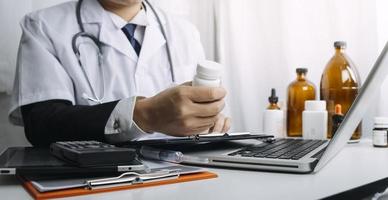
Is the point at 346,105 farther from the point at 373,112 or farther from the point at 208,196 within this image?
the point at 208,196

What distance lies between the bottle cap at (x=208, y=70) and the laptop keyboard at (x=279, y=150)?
0.15 metres

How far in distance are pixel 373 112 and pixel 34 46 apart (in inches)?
39.8

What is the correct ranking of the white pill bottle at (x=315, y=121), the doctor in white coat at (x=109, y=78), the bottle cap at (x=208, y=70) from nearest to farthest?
the bottle cap at (x=208, y=70) < the doctor in white coat at (x=109, y=78) < the white pill bottle at (x=315, y=121)

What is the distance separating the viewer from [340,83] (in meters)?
1.22

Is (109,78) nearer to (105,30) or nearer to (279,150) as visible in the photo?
(105,30)

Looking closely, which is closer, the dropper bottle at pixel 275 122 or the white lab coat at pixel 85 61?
the white lab coat at pixel 85 61

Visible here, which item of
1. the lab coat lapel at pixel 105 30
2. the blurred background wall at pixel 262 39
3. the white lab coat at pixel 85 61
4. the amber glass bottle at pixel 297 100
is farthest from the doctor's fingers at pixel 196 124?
the blurred background wall at pixel 262 39

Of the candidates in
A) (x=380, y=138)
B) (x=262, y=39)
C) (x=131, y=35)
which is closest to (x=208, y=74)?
(x=380, y=138)

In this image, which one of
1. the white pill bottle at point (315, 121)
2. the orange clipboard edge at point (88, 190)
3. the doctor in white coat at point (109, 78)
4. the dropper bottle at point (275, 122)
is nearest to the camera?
the orange clipboard edge at point (88, 190)

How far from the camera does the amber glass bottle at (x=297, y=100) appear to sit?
1312mm

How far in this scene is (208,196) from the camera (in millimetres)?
469

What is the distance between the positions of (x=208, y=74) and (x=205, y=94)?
1.6 inches

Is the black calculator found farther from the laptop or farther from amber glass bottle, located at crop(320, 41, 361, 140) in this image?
amber glass bottle, located at crop(320, 41, 361, 140)

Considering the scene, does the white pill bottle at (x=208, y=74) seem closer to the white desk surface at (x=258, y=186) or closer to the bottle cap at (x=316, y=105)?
the white desk surface at (x=258, y=186)
